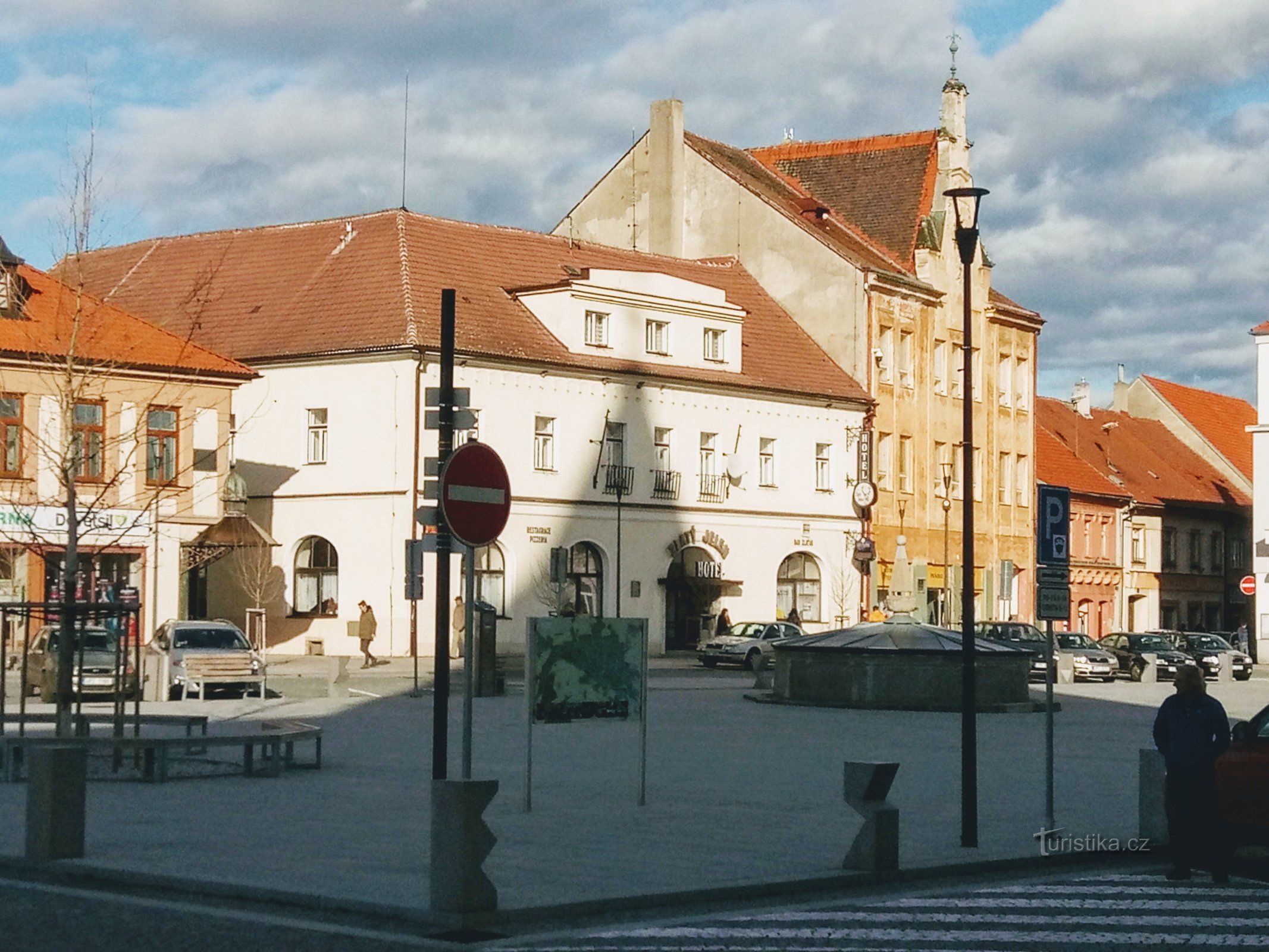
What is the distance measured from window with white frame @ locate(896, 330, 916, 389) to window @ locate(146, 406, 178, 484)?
2823 cm

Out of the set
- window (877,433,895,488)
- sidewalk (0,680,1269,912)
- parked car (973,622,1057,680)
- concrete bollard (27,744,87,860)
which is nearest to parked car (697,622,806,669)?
parked car (973,622,1057,680)

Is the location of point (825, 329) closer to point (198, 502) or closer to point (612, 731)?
point (198, 502)

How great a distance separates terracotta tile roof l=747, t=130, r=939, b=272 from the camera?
76000 millimetres

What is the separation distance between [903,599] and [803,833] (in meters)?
40.1

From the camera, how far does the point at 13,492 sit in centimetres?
5091

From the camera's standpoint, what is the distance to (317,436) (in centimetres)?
6000

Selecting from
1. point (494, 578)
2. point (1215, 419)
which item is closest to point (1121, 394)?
point (1215, 419)

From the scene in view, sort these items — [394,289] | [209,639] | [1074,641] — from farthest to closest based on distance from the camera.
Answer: [394,289] < [1074,641] < [209,639]

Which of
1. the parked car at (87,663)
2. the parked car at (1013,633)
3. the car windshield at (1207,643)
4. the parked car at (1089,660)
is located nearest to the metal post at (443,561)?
the parked car at (87,663)

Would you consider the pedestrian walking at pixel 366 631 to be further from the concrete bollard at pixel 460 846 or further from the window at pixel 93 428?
the concrete bollard at pixel 460 846

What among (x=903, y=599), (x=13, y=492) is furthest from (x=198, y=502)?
(x=903, y=599)

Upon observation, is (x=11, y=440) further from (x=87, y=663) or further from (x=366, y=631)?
(x=87, y=663)

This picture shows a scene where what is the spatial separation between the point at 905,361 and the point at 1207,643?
47.3 feet

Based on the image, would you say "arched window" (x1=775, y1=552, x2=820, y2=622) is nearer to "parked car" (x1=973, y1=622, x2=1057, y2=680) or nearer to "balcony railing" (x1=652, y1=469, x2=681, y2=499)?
"balcony railing" (x1=652, y1=469, x2=681, y2=499)
